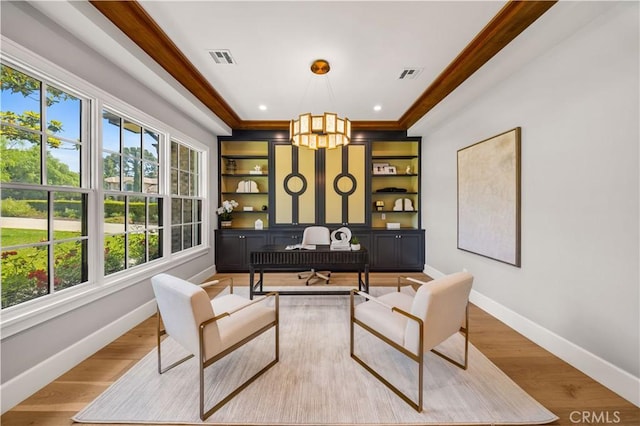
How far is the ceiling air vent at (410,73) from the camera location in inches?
113

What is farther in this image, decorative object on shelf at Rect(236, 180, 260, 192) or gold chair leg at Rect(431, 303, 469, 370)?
decorative object on shelf at Rect(236, 180, 260, 192)

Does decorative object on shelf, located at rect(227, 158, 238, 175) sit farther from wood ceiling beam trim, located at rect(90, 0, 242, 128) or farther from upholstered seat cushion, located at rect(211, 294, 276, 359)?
upholstered seat cushion, located at rect(211, 294, 276, 359)

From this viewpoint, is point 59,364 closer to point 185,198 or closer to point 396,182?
point 185,198

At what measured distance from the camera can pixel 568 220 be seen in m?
2.10

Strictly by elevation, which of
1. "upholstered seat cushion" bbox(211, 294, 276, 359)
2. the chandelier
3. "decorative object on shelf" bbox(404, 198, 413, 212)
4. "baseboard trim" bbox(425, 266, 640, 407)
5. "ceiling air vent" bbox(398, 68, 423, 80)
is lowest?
"baseboard trim" bbox(425, 266, 640, 407)

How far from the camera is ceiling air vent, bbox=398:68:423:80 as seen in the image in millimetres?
2864

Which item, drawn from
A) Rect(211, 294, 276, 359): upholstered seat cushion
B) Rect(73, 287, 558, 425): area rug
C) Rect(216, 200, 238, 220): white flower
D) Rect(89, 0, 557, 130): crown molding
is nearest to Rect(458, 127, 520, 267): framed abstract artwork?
Rect(89, 0, 557, 130): crown molding

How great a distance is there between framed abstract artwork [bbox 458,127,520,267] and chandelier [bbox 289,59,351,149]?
1.71 metres

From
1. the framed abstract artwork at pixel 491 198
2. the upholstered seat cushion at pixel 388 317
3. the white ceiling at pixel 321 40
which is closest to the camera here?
the upholstered seat cushion at pixel 388 317

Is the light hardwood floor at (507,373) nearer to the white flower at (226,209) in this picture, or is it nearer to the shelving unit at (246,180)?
the white flower at (226,209)

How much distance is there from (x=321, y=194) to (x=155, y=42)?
331 centimetres

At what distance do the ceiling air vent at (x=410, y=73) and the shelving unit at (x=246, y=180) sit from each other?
113 inches

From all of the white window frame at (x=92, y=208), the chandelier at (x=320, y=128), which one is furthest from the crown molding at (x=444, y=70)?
the chandelier at (x=320, y=128)

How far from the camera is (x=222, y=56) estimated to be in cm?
261
